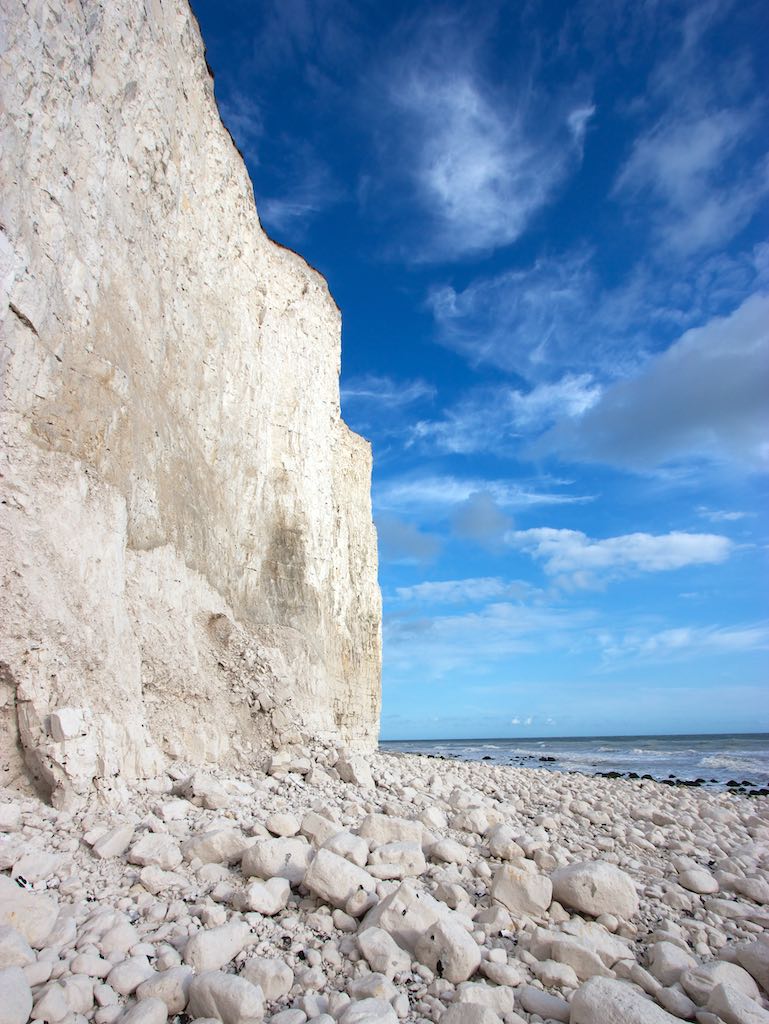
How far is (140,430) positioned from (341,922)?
6.83m

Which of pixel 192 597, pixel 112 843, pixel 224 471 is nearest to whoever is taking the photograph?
pixel 112 843

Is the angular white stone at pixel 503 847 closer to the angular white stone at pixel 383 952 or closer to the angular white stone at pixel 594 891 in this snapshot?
the angular white stone at pixel 594 891

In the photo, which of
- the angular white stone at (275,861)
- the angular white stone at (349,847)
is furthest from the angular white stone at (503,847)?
the angular white stone at (275,861)

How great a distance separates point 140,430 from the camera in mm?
8547

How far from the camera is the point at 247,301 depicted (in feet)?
42.4

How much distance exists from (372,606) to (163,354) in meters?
12.7

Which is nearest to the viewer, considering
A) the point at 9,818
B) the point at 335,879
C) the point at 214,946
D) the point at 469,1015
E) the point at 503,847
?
the point at 469,1015

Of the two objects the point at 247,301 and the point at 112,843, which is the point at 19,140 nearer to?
the point at 247,301

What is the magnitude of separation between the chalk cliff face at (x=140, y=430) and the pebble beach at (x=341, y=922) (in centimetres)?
135

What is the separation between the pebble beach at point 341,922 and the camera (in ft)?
10.2

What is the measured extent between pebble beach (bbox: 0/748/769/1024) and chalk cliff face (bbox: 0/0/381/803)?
53.0 inches

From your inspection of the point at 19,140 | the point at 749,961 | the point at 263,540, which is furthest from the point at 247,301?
the point at 749,961

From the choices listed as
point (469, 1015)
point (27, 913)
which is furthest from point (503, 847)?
point (27, 913)

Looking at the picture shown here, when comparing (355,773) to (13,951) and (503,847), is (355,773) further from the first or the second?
(13,951)
